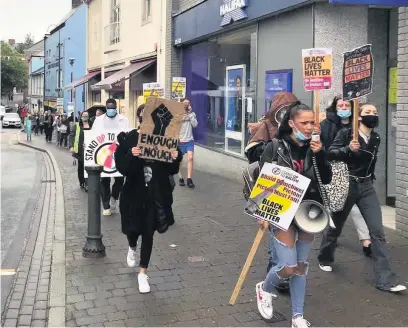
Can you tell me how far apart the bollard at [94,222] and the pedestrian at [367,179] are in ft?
9.33

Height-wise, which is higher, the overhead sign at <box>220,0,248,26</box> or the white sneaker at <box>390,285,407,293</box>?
the overhead sign at <box>220,0,248,26</box>

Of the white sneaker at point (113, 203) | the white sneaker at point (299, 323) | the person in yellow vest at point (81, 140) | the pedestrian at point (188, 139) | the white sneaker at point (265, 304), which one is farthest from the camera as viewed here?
the pedestrian at point (188, 139)

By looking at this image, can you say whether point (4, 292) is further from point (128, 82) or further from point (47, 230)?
point (128, 82)

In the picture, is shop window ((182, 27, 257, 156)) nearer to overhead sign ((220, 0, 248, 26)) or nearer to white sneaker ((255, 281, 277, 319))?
overhead sign ((220, 0, 248, 26))

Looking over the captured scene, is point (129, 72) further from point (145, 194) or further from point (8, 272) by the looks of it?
point (145, 194)

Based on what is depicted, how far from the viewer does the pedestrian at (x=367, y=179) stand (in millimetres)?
5059

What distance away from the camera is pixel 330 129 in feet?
19.1

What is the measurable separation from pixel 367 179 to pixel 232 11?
786cm

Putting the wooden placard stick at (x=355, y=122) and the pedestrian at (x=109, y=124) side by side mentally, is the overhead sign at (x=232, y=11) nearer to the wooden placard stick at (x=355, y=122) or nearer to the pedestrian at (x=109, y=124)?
the pedestrian at (x=109, y=124)

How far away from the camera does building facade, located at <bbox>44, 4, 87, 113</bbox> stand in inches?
1383

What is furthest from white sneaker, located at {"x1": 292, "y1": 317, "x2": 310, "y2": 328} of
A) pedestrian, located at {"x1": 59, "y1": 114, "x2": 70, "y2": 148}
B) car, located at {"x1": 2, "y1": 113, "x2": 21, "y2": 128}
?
car, located at {"x1": 2, "y1": 113, "x2": 21, "y2": 128}

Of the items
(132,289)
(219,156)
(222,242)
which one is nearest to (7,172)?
(219,156)

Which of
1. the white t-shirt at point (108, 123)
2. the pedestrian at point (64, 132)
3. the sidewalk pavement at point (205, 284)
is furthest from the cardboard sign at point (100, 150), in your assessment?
the pedestrian at point (64, 132)

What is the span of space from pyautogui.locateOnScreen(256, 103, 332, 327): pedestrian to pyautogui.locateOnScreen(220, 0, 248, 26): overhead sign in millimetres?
7809
